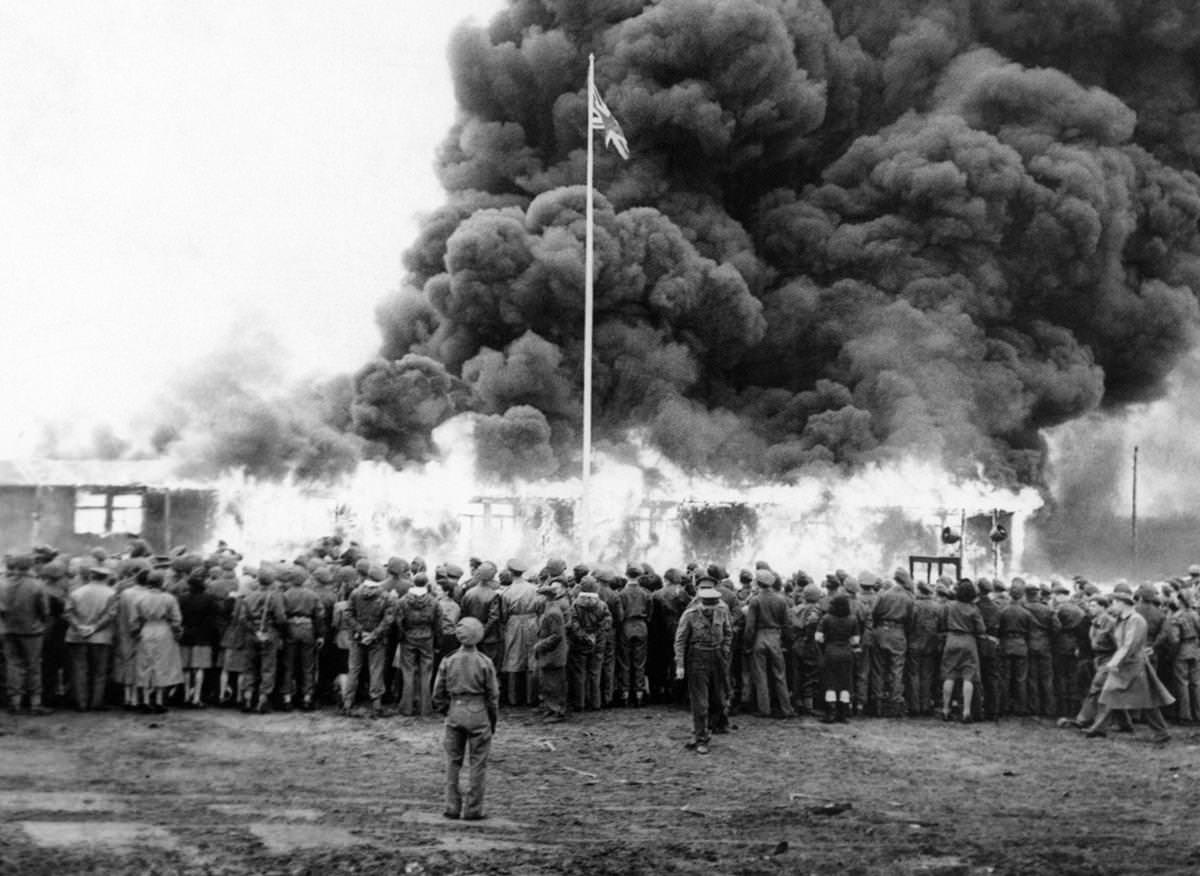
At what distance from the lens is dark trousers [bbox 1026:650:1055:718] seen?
1633cm

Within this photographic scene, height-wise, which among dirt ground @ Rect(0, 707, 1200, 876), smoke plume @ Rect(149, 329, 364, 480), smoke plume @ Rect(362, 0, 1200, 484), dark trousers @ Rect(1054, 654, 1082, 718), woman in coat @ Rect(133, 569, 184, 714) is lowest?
dirt ground @ Rect(0, 707, 1200, 876)

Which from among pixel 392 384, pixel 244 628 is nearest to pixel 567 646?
pixel 244 628

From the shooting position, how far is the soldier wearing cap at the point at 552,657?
14992mm

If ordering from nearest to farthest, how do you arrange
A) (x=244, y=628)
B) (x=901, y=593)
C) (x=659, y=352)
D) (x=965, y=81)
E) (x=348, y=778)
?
(x=348, y=778)
(x=244, y=628)
(x=901, y=593)
(x=659, y=352)
(x=965, y=81)

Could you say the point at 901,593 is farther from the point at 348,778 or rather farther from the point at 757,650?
the point at 348,778

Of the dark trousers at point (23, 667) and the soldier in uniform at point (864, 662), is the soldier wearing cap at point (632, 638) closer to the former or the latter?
the soldier in uniform at point (864, 662)

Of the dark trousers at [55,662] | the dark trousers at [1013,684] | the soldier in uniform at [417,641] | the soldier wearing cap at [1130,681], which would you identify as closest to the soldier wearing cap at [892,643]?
the dark trousers at [1013,684]

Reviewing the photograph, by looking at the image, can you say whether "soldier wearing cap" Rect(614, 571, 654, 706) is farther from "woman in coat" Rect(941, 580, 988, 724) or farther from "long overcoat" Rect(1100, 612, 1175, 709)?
"long overcoat" Rect(1100, 612, 1175, 709)

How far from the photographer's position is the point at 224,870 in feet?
27.1

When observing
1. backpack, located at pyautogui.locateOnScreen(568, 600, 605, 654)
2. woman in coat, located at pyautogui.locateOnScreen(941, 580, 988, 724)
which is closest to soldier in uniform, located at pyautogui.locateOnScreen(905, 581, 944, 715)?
woman in coat, located at pyautogui.locateOnScreen(941, 580, 988, 724)

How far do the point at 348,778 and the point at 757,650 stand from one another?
5.98 m

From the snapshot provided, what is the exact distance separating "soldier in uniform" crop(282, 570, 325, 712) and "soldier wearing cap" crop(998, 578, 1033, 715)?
9.15m

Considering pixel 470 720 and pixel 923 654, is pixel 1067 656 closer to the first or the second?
pixel 923 654

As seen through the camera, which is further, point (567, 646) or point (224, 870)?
point (567, 646)
